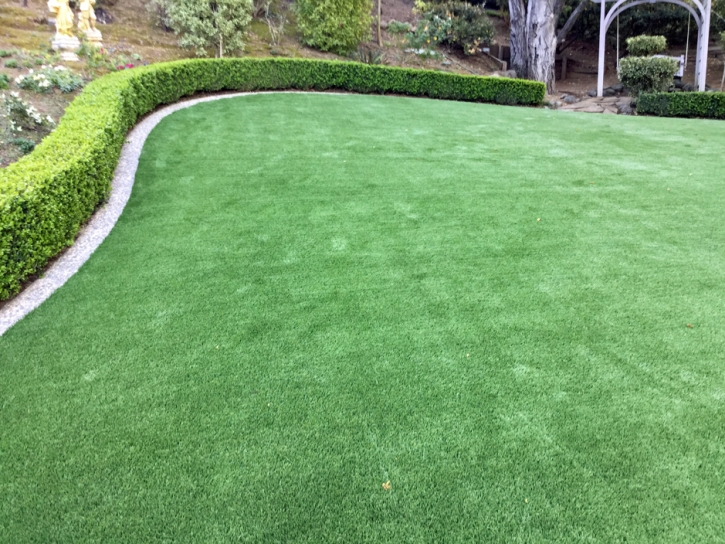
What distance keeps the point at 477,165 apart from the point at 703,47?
1183 centimetres

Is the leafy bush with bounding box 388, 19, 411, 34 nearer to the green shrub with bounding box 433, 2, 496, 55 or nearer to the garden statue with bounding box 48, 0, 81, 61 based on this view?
the green shrub with bounding box 433, 2, 496, 55

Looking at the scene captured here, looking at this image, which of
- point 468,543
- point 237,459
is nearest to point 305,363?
point 237,459

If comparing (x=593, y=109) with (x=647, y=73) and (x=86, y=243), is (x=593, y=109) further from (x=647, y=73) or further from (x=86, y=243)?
(x=86, y=243)

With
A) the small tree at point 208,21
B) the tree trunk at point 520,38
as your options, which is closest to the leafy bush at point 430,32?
the tree trunk at point 520,38

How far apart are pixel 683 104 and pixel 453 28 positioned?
392 inches

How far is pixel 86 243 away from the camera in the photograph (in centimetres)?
441

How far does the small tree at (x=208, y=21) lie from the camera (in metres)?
12.4

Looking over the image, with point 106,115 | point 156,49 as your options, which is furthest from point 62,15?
point 106,115

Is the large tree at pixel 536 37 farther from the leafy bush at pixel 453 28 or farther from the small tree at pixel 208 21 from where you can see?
the small tree at pixel 208 21

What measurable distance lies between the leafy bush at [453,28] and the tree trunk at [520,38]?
102 inches

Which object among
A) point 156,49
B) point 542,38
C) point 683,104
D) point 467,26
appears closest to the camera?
point 683,104

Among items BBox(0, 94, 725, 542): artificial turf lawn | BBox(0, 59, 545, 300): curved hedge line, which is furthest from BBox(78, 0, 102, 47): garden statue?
BBox(0, 94, 725, 542): artificial turf lawn

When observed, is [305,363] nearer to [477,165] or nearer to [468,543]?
[468,543]

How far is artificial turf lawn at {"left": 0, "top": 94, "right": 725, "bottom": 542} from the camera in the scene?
1926 mm
